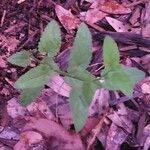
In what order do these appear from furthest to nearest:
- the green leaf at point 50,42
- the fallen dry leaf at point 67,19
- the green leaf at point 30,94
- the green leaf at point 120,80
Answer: the fallen dry leaf at point 67,19, the green leaf at point 30,94, the green leaf at point 50,42, the green leaf at point 120,80

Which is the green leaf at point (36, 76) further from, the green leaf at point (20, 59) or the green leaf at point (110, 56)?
the green leaf at point (110, 56)

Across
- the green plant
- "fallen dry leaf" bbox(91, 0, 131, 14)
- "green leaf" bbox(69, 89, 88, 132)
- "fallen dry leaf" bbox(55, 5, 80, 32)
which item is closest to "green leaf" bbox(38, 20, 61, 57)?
the green plant

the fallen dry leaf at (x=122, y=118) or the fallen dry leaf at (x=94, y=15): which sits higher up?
the fallen dry leaf at (x=94, y=15)

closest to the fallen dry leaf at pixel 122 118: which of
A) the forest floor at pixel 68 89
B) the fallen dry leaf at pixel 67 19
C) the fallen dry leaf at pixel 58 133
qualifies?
the forest floor at pixel 68 89

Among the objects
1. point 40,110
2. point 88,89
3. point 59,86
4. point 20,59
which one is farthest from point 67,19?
point 88,89

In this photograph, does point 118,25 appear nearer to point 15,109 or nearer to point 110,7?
point 110,7

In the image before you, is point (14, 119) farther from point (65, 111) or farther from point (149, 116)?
point (149, 116)
